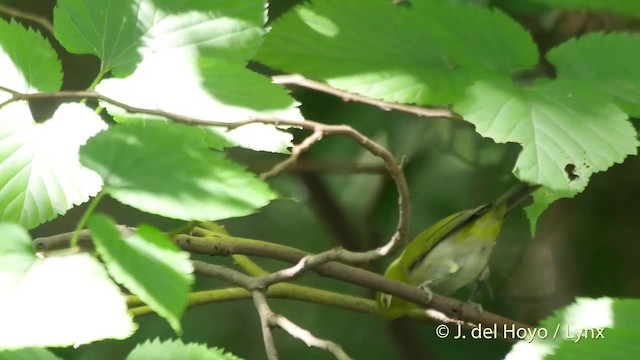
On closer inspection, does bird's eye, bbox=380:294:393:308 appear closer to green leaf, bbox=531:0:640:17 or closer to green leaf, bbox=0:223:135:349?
green leaf, bbox=531:0:640:17

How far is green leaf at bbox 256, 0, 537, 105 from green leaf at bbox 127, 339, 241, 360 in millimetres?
307

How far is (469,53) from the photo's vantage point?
0.69 metres

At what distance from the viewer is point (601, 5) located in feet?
2.44

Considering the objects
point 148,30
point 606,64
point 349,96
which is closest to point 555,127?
point 606,64

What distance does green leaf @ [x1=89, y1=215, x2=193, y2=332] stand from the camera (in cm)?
35

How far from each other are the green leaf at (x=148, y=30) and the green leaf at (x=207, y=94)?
3 centimetres

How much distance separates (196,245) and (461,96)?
0.27m

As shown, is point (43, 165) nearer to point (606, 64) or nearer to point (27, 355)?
point (27, 355)

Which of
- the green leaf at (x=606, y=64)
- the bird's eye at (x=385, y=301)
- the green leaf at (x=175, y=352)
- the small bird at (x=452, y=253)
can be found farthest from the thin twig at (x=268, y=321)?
the small bird at (x=452, y=253)

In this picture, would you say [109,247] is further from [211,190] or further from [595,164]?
[595,164]

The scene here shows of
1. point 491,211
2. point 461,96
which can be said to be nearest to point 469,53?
point 461,96

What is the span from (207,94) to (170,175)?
0.50 feet

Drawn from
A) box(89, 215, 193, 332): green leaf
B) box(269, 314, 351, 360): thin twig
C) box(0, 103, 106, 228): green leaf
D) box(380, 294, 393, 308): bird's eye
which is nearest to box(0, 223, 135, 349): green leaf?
box(89, 215, 193, 332): green leaf

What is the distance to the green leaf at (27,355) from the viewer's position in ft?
1.37
